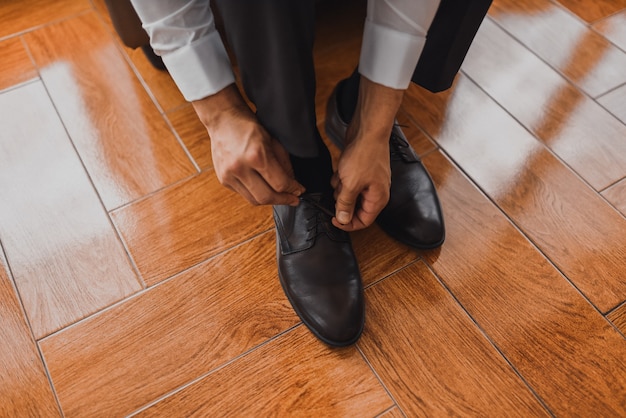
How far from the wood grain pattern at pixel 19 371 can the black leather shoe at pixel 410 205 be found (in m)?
0.50

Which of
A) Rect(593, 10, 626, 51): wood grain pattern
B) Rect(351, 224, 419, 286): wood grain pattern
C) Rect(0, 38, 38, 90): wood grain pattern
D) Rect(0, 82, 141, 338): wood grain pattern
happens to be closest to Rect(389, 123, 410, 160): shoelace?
Rect(351, 224, 419, 286): wood grain pattern

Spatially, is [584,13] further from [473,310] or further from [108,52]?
[108,52]

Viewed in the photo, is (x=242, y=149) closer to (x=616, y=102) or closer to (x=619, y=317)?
(x=619, y=317)

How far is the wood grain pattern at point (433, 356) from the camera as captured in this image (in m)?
0.59

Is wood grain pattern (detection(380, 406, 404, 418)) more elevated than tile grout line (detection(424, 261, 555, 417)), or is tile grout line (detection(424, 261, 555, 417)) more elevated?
tile grout line (detection(424, 261, 555, 417))

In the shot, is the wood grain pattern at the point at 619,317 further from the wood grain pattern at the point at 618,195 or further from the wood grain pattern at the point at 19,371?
the wood grain pattern at the point at 19,371

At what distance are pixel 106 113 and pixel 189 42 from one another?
465 mm

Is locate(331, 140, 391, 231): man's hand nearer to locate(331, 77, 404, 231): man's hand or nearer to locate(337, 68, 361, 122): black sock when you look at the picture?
locate(331, 77, 404, 231): man's hand

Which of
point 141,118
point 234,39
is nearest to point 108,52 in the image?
point 141,118

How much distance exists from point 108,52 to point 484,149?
73cm

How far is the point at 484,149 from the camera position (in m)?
0.81

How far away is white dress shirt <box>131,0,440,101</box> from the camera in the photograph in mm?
445

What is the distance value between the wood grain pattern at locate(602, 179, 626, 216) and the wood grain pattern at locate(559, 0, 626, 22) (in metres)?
0.42

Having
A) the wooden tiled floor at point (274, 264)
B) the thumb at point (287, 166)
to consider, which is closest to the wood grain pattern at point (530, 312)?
the wooden tiled floor at point (274, 264)
